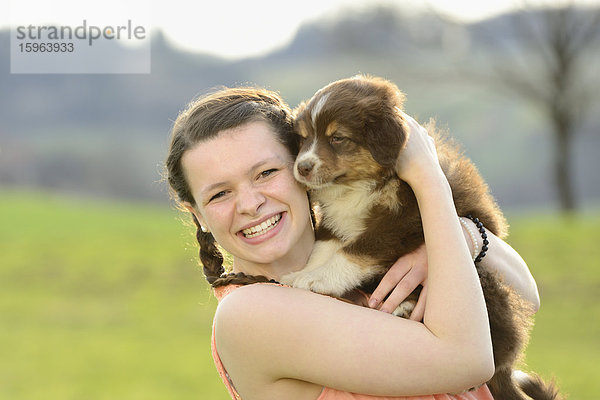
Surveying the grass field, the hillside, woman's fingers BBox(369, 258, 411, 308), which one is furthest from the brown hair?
the hillside

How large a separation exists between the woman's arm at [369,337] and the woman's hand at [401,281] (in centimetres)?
26

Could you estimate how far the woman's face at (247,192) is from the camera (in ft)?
8.11

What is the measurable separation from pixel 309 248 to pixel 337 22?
14447 mm

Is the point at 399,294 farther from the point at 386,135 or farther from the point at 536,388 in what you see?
the point at 536,388

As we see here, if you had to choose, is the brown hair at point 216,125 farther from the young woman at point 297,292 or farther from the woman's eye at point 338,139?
the woman's eye at point 338,139

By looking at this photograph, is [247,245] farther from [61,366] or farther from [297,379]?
[61,366]

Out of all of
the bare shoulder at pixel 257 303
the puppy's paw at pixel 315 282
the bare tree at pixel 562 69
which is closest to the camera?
the bare shoulder at pixel 257 303

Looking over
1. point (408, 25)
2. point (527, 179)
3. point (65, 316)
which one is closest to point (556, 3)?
point (408, 25)

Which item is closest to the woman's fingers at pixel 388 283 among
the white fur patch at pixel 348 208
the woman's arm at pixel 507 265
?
the woman's arm at pixel 507 265

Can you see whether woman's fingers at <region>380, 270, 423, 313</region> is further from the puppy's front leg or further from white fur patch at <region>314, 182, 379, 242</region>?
white fur patch at <region>314, 182, 379, 242</region>

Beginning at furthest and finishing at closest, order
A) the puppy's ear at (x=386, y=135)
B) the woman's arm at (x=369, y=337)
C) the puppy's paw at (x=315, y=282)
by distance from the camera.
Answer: the puppy's paw at (x=315, y=282) < the puppy's ear at (x=386, y=135) < the woman's arm at (x=369, y=337)

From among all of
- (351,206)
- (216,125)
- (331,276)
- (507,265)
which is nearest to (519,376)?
(507,265)

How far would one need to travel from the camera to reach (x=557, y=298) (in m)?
10.1

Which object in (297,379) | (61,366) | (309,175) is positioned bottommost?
(61,366)
